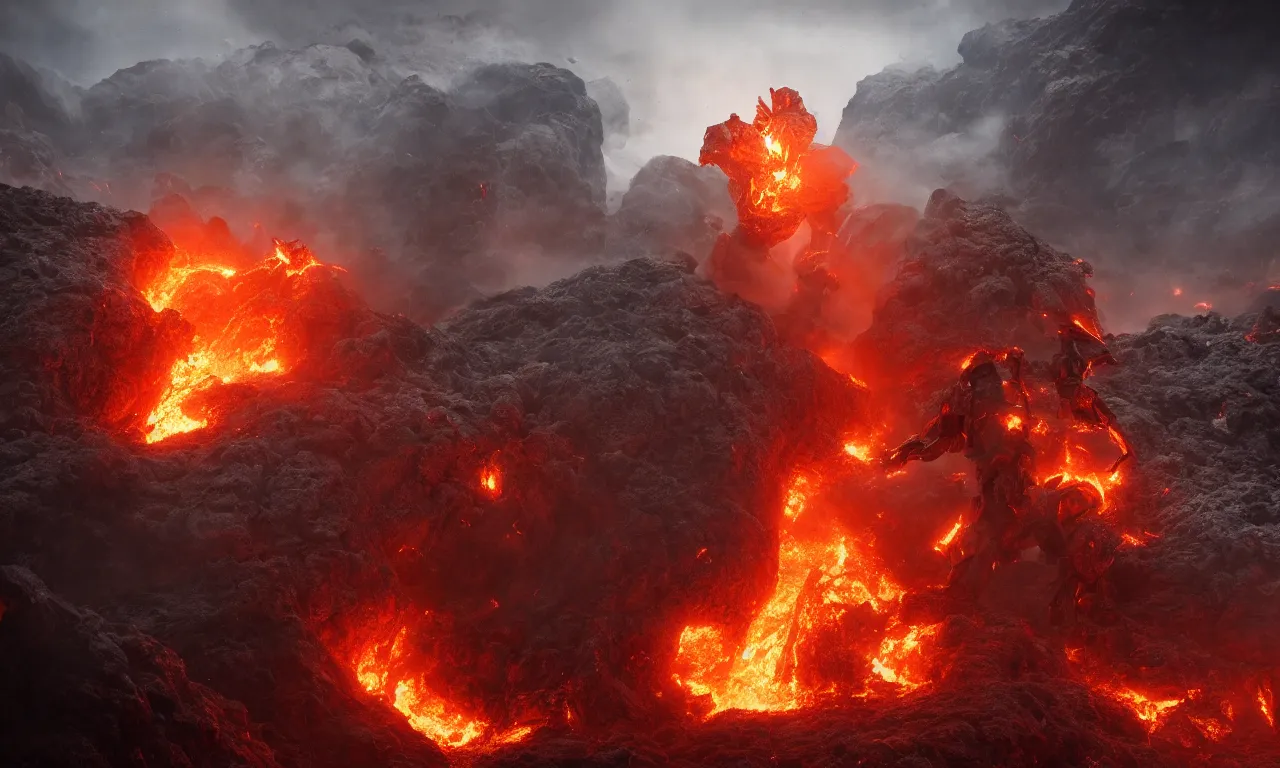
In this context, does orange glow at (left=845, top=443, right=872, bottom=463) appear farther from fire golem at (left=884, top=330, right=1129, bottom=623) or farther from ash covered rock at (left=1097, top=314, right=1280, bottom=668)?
ash covered rock at (left=1097, top=314, right=1280, bottom=668)

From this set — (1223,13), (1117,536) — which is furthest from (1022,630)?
(1223,13)

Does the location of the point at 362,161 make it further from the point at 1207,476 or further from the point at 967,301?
the point at 1207,476

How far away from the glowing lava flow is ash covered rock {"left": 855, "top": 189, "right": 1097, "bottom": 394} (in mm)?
5729

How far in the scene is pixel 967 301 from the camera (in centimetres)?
1827

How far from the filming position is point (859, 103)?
156 feet

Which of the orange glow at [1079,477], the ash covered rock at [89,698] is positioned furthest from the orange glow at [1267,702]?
the ash covered rock at [89,698]

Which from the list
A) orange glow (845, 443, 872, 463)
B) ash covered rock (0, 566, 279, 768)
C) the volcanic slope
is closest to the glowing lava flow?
the volcanic slope

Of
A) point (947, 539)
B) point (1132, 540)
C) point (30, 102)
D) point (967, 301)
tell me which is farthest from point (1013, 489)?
point (30, 102)

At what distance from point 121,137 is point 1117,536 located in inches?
1604

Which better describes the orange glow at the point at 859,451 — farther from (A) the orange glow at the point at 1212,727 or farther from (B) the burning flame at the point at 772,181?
(A) the orange glow at the point at 1212,727

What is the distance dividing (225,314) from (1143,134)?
35065mm

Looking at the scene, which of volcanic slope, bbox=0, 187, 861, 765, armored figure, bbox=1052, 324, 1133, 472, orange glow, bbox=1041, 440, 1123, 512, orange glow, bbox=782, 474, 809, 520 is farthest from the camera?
orange glow, bbox=782, 474, 809, 520

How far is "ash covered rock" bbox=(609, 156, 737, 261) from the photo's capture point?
3312 centimetres

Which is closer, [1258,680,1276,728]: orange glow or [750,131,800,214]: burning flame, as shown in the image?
[1258,680,1276,728]: orange glow
